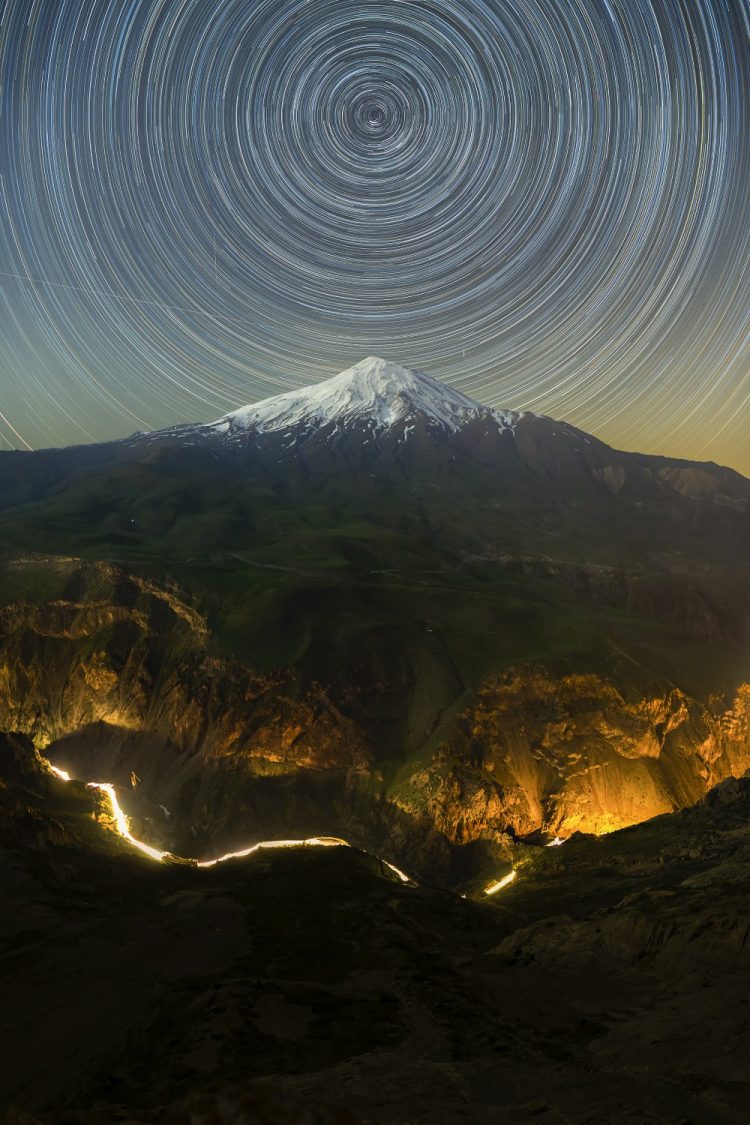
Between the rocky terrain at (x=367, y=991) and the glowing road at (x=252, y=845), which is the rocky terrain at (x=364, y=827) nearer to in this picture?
the rocky terrain at (x=367, y=991)

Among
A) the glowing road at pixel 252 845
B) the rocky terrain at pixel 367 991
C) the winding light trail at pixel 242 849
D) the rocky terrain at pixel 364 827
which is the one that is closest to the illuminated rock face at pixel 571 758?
the rocky terrain at pixel 364 827

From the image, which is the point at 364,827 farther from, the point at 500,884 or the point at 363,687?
the point at 363,687

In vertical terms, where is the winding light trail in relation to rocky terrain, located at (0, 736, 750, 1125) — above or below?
below

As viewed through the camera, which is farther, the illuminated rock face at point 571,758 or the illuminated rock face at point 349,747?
the illuminated rock face at point 349,747

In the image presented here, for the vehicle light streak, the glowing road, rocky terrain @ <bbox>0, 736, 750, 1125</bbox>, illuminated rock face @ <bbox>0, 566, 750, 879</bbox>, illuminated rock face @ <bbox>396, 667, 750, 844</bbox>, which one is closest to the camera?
rocky terrain @ <bbox>0, 736, 750, 1125</bbox>

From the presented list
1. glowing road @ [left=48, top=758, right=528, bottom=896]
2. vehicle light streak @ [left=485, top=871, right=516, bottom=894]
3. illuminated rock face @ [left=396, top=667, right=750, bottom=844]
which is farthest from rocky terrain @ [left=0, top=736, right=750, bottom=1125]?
illuminated rock face @ [left=396, top=667, right=750, bottom=844]

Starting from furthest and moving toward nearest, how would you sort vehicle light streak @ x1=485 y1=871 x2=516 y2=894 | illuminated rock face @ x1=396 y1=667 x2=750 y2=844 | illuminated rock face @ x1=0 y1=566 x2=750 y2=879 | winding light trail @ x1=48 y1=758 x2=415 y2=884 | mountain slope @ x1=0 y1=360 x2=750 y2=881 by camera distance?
1. mountain slope @ x1=0 y1=360 x2=750 y2=881
2. illuminated rock face @ x1=0 y1=566 x2=750 y2=879
3. illuminated rock face @ x1=396 y1=667 x2=750 y2=844
4. winding light trail @ x1=48 y1=758 x2=415 y2=884
5. vehicle light streak @ x1=485 y1=871 x2=516 y2=894

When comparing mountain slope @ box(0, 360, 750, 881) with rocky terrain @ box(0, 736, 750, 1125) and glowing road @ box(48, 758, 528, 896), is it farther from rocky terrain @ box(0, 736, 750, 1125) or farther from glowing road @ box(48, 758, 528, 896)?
rocky terrain @ box(0, 736, 750, 1125)

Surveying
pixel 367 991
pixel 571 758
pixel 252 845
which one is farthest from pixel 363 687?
pixel 367 991

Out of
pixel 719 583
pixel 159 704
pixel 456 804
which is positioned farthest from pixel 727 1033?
pixel 719 583
